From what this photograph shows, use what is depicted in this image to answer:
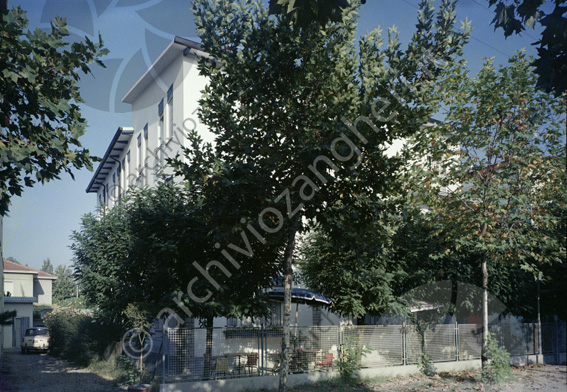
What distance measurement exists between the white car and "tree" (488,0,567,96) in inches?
1444

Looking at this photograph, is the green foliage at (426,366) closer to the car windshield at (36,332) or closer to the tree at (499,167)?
Answer: the tree at (499,167)

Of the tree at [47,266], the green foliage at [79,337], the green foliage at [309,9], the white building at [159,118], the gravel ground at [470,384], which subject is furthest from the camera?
the tree at [47,266]

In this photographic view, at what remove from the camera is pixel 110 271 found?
66.7 feet

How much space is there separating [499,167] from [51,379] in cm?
1820

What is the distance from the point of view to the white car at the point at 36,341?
3550 centimetres

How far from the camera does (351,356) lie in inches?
714

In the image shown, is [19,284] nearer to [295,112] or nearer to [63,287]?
[295,112]

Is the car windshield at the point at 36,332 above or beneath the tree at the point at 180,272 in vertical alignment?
beneath

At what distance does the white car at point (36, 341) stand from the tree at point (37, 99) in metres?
29.4

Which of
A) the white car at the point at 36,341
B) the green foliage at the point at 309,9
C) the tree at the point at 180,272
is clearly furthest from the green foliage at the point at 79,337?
the green foliage at the point at 309,9

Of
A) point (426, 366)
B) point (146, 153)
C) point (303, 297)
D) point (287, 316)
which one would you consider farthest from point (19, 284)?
point (287, 316)

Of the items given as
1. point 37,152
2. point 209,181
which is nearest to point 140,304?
point 209,181

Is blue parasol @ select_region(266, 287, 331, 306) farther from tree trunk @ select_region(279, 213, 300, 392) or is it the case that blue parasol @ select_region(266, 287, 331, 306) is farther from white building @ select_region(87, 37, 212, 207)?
tree trunk @ select_region(279, 213, 300, 392)

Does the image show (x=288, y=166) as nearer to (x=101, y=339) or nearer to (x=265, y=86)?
(x=265, y=86)
